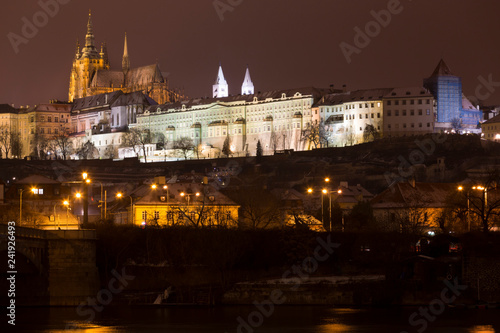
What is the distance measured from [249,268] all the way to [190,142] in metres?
137

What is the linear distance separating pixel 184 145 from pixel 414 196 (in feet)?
372

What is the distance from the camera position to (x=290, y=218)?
71812mm

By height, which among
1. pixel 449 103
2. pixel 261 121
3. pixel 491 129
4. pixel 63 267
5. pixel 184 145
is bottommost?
pixel 63 267

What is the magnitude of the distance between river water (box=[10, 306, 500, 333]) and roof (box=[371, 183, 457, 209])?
26.1 metres

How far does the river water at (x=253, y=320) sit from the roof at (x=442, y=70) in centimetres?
12799

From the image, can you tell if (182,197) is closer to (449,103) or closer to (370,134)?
(370,134)

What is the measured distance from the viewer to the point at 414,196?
7938 cm

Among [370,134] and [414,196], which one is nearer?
[414,196]

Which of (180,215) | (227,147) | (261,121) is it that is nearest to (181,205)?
(180,215)

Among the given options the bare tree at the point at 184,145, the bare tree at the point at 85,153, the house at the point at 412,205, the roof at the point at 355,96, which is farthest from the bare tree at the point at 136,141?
the house at the point at 412,205

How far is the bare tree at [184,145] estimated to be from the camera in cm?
18491

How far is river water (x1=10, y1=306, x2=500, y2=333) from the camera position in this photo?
4747 centimetres

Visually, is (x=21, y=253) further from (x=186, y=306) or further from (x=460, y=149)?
(x=460, y=149)

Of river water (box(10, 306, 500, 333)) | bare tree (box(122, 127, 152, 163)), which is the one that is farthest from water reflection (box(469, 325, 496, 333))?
bare tree (box(122, 127, 152, 163))
